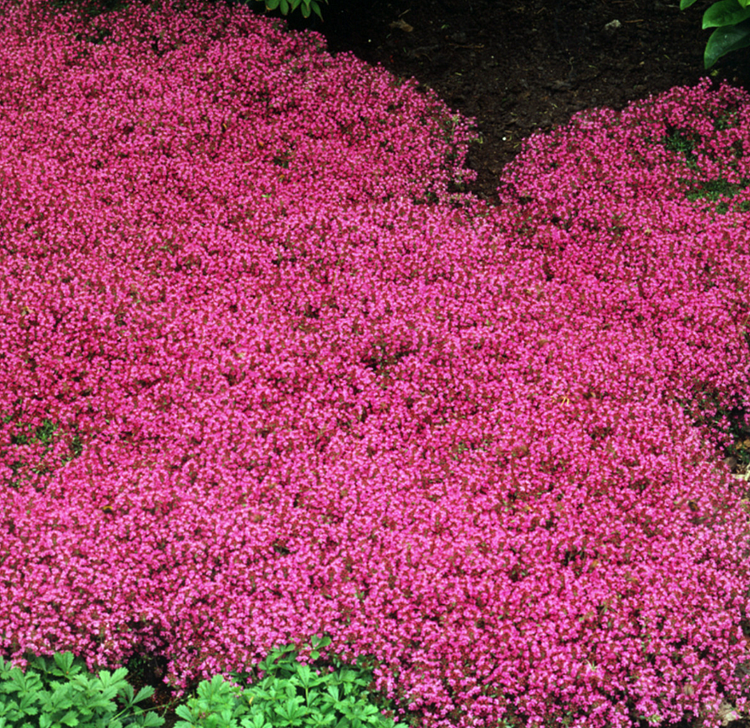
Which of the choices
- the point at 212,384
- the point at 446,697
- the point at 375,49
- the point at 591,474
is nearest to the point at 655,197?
the point at 591,474

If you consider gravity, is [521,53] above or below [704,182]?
above

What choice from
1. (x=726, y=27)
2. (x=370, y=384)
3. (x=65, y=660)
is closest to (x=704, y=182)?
(x=726, y=27)

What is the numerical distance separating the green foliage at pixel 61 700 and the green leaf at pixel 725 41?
26.1 feet

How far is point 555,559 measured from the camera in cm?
445

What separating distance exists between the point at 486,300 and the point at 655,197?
8.02 feet

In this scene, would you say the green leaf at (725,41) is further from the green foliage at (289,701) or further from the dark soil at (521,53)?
the green foliage at (289,701)

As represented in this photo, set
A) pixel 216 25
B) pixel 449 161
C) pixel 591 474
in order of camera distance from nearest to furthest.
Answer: pixel 591 474 < pixel 449 161 < pixel 216 25

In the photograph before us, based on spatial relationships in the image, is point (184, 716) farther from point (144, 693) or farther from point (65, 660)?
point (65, 660)

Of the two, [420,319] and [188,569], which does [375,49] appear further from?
[188,569]

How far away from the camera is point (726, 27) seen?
287 inches

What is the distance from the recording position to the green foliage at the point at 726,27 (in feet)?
23.4

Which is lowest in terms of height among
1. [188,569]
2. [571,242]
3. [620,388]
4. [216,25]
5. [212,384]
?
[188,569]

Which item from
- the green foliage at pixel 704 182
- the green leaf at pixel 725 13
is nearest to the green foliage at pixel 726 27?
the green leaf at pixel 725 13

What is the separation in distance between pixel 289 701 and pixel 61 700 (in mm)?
1131
